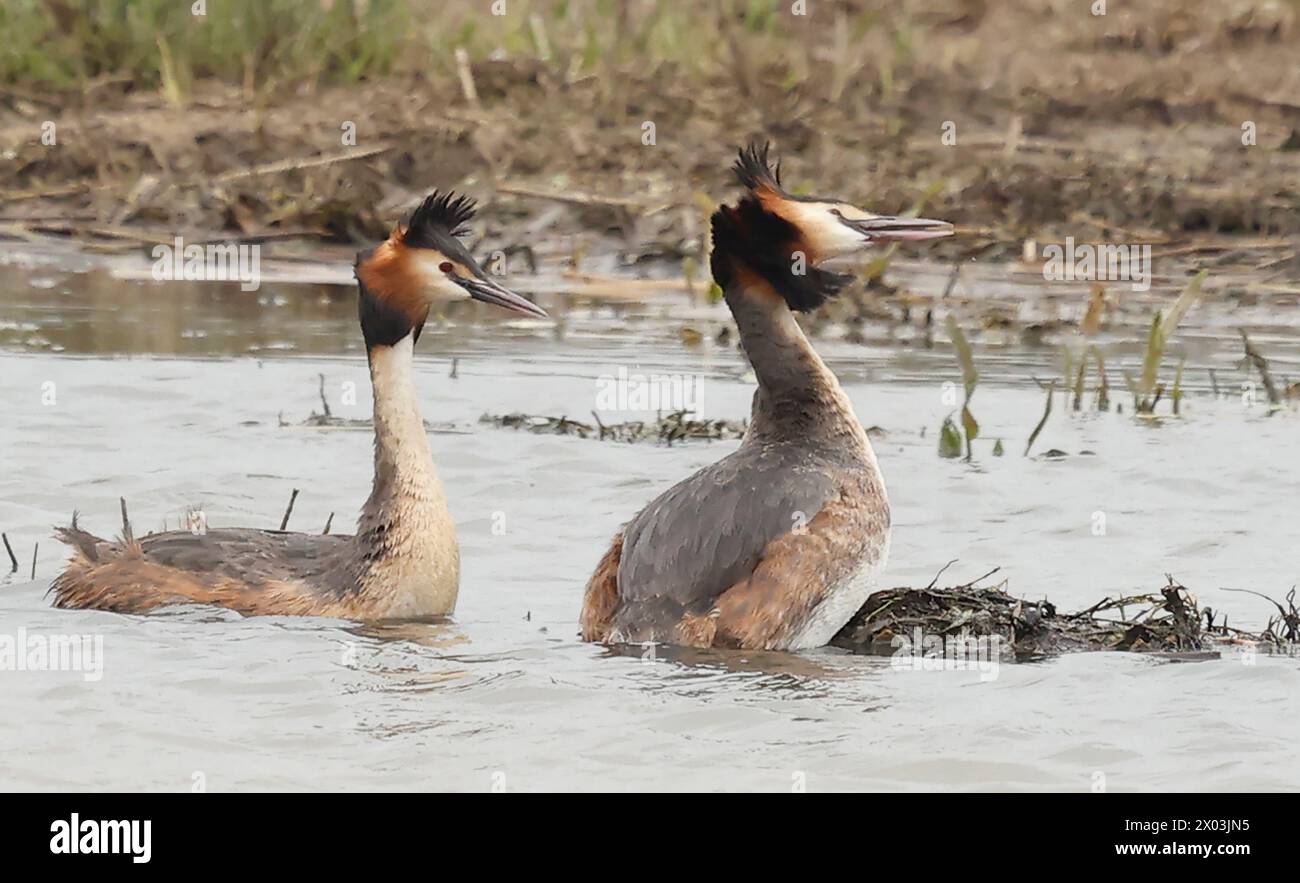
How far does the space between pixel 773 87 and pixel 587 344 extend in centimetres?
499

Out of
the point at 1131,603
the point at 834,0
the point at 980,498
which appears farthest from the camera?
the point at 834,0

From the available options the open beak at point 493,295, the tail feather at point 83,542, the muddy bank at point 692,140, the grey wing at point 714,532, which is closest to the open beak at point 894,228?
the grey wing at point 714,532

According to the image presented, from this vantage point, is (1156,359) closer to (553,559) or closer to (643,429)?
(643,429)

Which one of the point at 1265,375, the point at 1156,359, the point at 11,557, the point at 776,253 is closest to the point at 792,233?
the point at 776,253

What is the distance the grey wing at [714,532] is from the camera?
7.42m

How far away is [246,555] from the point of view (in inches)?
320

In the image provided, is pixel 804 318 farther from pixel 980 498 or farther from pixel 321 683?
pixel 321 683

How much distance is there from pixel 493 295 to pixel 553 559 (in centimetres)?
118

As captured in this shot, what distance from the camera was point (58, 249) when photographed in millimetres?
15336

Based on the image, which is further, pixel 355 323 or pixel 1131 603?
pixel 355 323

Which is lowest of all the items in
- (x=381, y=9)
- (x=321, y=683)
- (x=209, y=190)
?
(x=321, y=683)

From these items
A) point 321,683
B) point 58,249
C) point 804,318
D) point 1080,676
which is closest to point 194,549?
point 321,683

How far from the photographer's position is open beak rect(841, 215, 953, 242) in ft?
26.5

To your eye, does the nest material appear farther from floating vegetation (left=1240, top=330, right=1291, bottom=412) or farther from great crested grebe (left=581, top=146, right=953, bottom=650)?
floating vegetation (left=1240, top=330, right=1291, bottom=412)
